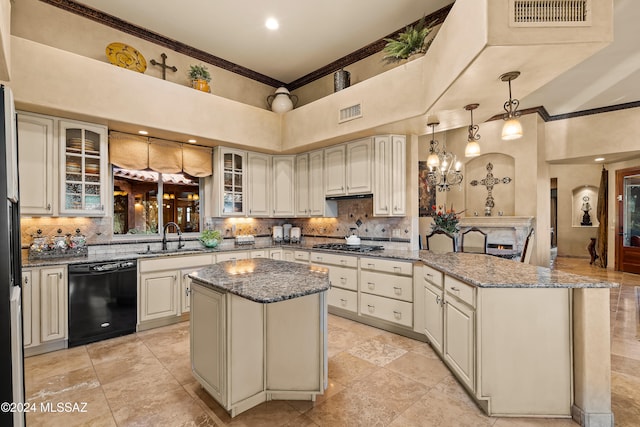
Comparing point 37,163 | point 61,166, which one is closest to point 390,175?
point 61,166

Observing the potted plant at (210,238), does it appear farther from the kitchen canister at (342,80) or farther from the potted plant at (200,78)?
the kitchen canister at (342,80)

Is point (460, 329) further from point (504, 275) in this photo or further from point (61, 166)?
point (61, 166)

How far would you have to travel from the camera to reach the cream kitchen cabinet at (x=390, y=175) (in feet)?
13.6

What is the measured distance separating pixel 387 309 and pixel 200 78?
407cm

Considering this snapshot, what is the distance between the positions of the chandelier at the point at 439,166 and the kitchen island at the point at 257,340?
2275mm

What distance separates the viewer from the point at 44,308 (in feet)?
10.2

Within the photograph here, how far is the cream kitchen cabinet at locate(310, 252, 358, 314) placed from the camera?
4.06 meters

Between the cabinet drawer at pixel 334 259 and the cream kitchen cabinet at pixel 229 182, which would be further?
the cream kitchen cabinet at pixel 229 182

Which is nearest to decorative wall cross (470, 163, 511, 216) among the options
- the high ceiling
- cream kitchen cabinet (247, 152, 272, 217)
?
the high ceiling

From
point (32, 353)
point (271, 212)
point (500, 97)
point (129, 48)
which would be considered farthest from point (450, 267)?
point (129, 48)

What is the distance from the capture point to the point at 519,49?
208 centimetres

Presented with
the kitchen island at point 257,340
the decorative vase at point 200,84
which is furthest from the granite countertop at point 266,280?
the decorative vase at point 200,84

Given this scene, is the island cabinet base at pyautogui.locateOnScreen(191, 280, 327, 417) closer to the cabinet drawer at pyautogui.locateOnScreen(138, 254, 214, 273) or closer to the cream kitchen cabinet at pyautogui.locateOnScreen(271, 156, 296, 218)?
the cabinet drawer at pyautogui.locateOnScreen(138, 254, 214, 273)

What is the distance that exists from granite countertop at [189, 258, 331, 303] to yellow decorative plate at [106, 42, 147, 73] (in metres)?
2.99
